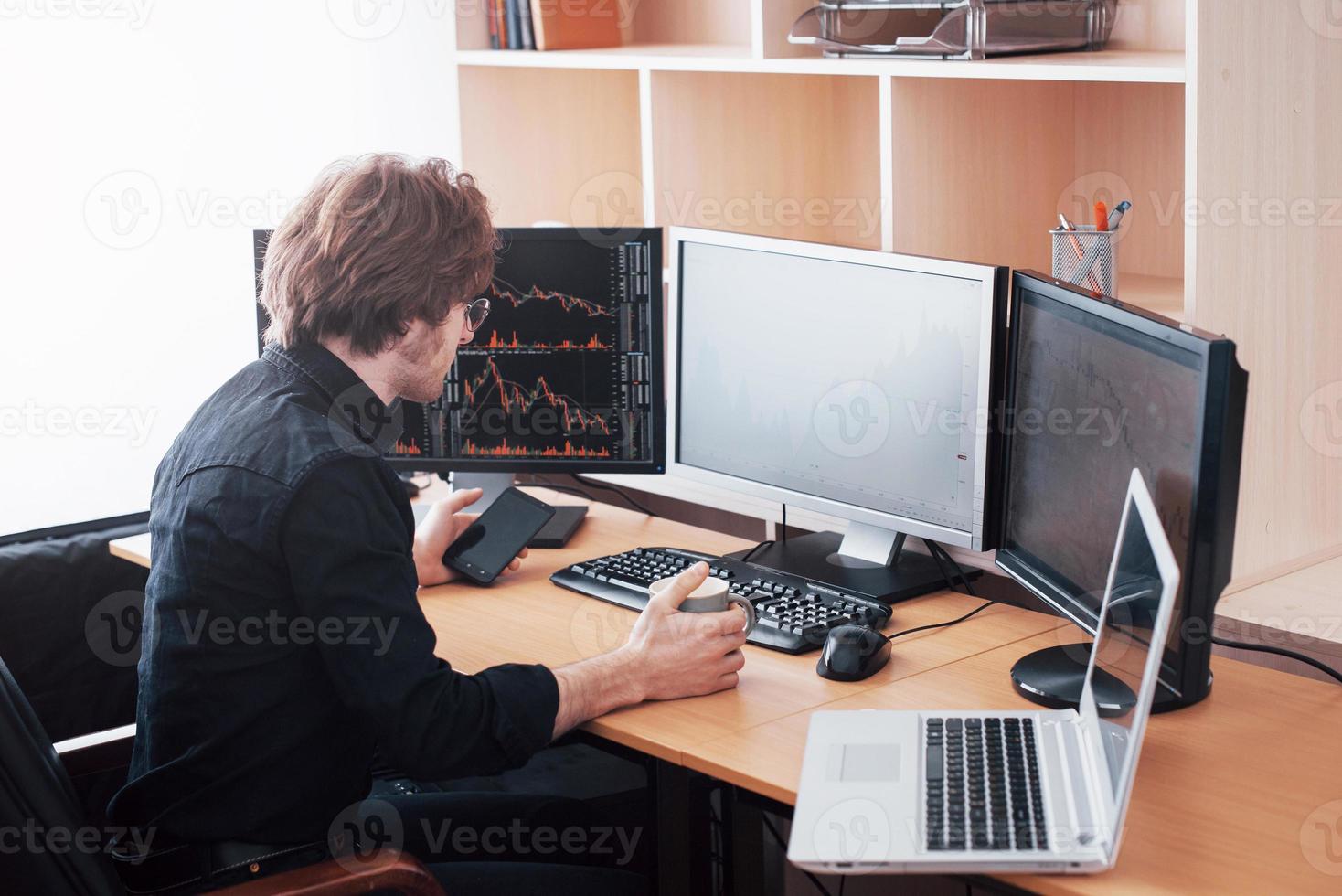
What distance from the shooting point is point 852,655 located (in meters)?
1.64

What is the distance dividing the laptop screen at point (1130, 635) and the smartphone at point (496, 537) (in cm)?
94

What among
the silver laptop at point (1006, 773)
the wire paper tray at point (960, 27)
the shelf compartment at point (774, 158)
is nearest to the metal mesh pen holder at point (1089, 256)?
the wire paper tray at point (960, 27)

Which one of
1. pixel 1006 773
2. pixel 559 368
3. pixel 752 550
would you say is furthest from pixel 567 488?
pixel 1006 773

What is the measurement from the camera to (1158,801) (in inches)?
52.5

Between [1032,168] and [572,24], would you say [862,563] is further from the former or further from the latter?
[572,24]

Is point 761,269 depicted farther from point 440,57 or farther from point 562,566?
point 440,57

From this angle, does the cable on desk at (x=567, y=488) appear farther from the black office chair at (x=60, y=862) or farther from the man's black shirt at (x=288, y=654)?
the black office chair at (x=60, y=862)

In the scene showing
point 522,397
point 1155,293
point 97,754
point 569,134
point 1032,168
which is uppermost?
point 569,134

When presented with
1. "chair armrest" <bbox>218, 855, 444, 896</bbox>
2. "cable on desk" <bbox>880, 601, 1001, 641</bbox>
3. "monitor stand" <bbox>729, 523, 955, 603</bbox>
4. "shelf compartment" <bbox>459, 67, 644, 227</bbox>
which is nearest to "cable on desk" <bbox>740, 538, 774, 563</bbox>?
"monitor stand" <bbox>729, 523, 955, 603</bbox>

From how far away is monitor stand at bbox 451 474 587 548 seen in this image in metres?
2.24

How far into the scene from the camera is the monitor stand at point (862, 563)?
192 cm

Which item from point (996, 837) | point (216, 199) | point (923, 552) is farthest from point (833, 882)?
point (216, 199)

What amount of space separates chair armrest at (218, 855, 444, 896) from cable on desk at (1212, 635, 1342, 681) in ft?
2.95

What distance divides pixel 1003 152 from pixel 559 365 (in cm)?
75
